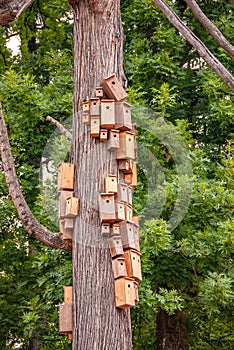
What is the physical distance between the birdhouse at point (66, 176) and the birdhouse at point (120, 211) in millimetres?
327

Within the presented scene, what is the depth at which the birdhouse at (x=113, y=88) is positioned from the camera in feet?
16.1

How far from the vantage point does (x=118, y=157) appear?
4957 millimetres

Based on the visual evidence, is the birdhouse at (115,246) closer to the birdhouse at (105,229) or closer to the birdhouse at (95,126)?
the birdhouse at (105,229)

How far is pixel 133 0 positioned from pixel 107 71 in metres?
5.85

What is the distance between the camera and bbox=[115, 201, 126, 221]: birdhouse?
4824 mm

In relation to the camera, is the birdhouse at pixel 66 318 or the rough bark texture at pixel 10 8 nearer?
the rough bark texture at pixel 10 8

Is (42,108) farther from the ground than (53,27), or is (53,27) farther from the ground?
(53,27)

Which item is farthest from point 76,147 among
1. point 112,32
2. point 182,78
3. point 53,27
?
point 53,27

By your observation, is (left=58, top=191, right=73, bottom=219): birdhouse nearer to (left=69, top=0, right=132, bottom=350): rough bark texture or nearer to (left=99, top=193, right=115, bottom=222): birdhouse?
(left=69, top=0, right=132, bottom=350): rough bark texture

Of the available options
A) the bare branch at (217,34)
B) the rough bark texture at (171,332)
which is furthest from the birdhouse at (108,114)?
the rough bark texture at (171,332)

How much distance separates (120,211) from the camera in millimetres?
4848

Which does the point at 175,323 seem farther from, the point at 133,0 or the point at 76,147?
the point at 76,147

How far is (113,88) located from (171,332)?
5737 mm

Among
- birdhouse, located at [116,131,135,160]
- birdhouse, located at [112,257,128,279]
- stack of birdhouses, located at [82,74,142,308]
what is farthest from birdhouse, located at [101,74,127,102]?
birdhouse, located at [112,257,128,279]
